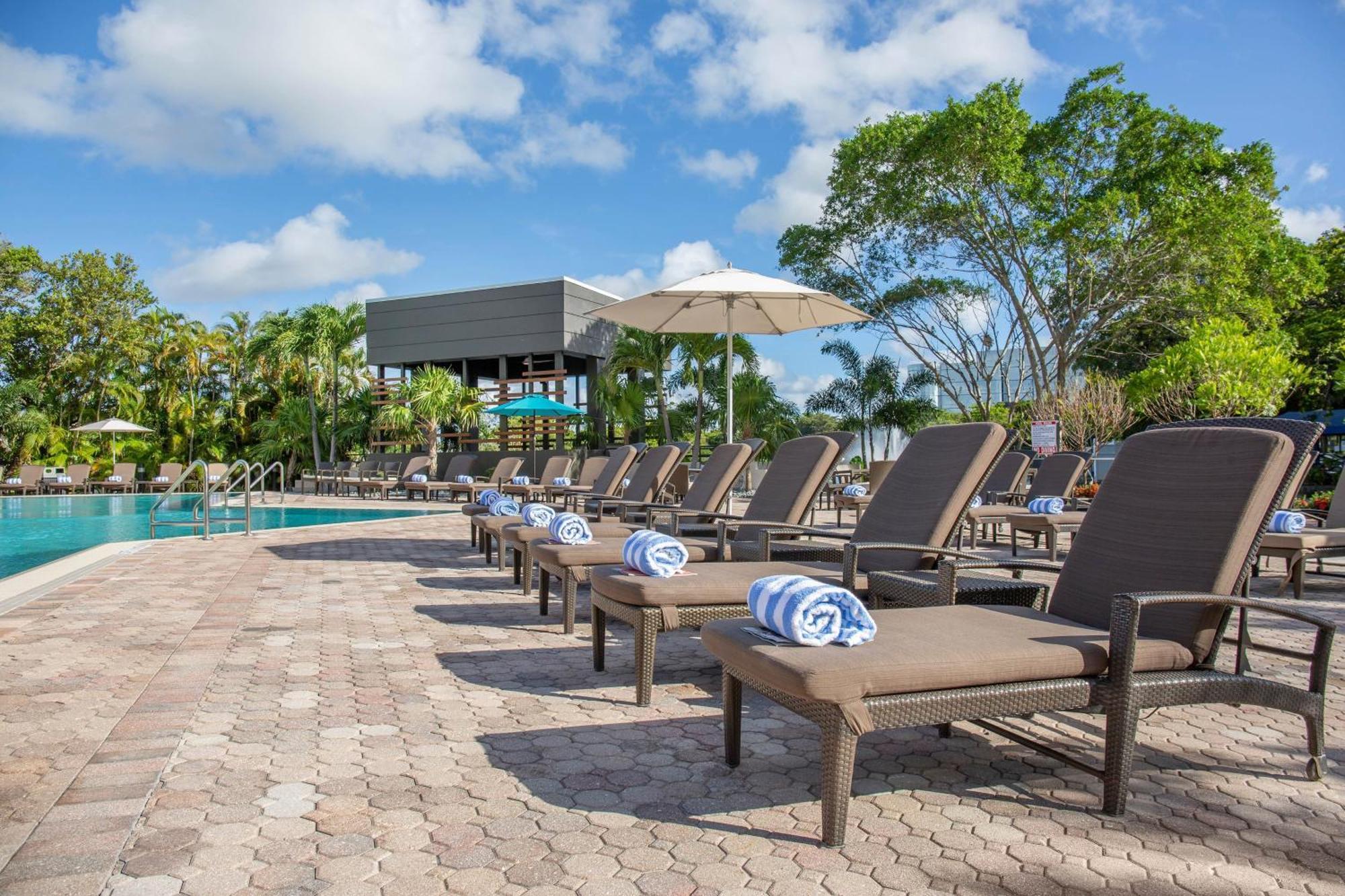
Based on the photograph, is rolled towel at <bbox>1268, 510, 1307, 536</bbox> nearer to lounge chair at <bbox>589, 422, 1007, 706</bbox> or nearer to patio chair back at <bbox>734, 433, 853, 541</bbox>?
patio chair back at <bbox>734, 433, 853, 541</bbox>

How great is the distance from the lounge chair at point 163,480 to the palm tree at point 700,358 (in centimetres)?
1231

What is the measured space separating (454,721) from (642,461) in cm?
534

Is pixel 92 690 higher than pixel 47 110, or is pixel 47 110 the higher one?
pixel 47 110

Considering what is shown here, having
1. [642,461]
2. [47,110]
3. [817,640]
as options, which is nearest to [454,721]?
[817,640]

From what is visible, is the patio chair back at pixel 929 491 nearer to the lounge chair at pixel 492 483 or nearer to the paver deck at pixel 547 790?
the paver deck at pixel 547 790

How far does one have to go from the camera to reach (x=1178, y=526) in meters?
2.75

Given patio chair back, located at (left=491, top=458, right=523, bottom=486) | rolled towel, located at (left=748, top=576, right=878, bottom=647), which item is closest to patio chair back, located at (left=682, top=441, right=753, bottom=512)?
rolled towel, located at (left=748, top=576, right=878, bottom=647)

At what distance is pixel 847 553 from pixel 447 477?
676 inches

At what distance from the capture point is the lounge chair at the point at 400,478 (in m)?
18.9

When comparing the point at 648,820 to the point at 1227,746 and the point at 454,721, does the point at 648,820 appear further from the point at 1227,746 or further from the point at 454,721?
the point at 1227,746

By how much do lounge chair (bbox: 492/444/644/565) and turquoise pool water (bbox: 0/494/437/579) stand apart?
373cm

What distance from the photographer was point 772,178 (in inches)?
1012

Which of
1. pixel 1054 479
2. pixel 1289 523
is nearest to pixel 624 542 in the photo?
pixel 1289 523

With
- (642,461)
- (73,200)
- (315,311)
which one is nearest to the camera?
(642,461)
